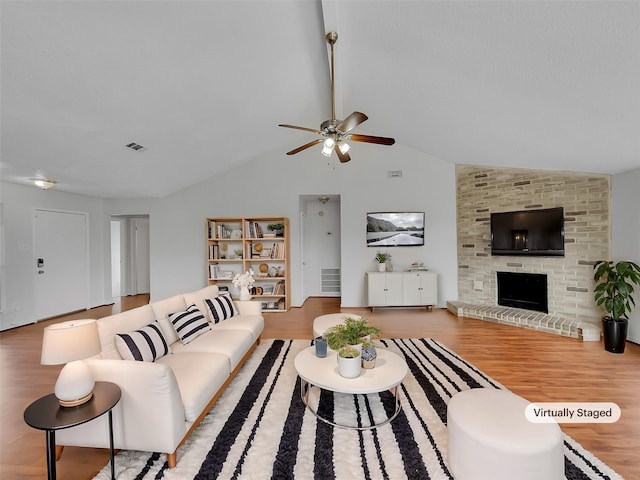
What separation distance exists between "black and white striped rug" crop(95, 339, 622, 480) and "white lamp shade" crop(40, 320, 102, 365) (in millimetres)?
708

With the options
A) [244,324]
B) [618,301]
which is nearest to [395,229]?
[618,301]

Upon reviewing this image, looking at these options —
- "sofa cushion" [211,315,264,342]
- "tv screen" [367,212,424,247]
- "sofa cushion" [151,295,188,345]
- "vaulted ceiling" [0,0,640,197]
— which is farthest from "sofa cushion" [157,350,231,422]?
"tv screen" [367,212,424,247]

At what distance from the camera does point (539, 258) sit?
438 centimetres

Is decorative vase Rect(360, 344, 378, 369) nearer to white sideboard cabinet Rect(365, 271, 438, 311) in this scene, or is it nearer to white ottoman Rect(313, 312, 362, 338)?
white ottoman Rect(313, 312, 362, 338)

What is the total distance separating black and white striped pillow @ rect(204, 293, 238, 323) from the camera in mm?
3105

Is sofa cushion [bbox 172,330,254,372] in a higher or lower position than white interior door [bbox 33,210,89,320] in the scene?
lower

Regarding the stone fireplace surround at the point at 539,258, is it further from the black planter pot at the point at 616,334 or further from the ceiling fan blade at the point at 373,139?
the ceiling fan blade at the point at 373,139

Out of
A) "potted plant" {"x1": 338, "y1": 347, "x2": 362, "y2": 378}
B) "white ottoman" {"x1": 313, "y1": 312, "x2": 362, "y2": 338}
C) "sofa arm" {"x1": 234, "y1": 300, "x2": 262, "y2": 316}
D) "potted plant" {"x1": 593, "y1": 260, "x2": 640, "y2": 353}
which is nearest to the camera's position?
"potted plant" {"x1": 338, "y1": 347, "x2": 362, "y2": 378}

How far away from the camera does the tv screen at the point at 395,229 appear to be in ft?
17.8

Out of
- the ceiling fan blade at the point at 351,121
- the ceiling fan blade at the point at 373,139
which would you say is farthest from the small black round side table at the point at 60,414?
the ceiling fan blade at the point at 373,139

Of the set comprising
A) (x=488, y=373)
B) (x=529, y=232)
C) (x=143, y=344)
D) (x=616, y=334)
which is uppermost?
(x=529, y=232)

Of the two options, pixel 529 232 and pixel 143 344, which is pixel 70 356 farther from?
pixel 529 232

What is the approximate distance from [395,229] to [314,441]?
4184 mm

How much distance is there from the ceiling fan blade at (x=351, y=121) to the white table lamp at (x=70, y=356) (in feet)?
7.44
